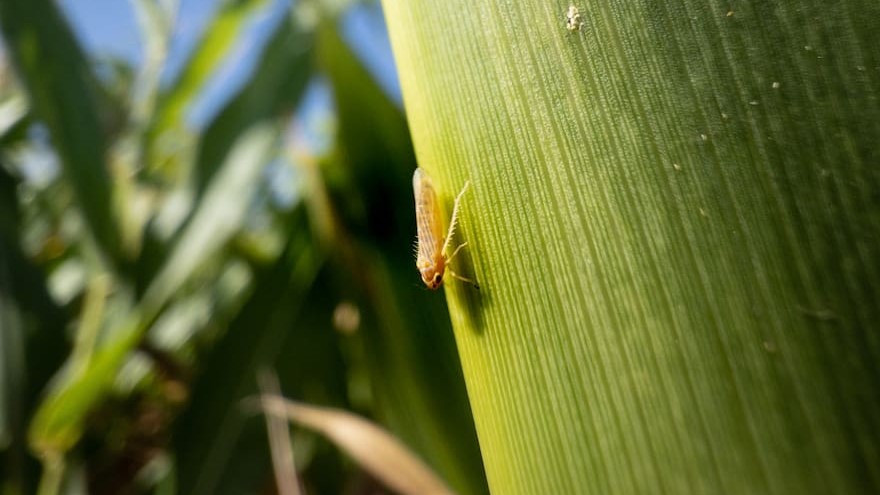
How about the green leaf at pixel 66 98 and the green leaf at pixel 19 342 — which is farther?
the green leaf at pixel 66 98

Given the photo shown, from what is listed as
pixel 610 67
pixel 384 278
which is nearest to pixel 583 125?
pixel 610 67

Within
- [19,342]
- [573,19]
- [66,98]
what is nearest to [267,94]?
[66,98]

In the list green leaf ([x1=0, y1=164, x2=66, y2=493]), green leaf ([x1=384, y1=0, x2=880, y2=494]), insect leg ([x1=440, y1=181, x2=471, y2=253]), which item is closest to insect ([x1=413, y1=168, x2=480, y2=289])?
insect leg ([x1=440, y1=181, x2=471, y2=253])

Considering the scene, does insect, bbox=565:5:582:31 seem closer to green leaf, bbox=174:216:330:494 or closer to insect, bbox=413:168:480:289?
insect, bbox=413:168:480:289

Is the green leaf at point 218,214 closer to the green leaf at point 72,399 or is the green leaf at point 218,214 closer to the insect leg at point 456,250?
the green leaf at point 72,399

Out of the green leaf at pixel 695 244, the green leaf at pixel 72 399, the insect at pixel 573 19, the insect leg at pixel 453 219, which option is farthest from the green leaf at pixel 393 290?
the insect at pixel 573 19

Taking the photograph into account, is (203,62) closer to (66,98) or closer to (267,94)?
(267,94)
